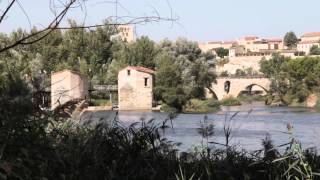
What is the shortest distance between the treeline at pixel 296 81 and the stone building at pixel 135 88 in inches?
573

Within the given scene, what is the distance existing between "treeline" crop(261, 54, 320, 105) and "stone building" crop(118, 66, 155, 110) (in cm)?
1454

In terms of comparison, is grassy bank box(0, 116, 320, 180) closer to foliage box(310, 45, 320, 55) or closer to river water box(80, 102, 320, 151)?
river water box(80, 102, 320, 151)

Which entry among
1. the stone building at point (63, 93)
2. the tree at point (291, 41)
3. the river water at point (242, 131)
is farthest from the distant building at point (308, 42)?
the stone building at point (63, 93)

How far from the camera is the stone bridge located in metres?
69.1

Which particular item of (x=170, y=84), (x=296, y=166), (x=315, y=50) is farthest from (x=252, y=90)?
(x=296, y=166)

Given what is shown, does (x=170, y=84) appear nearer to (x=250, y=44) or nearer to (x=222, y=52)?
(x=222, y=52)

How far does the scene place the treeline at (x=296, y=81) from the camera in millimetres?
59850

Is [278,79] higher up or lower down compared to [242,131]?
higher up

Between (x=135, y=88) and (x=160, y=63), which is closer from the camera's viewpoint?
A: (x=160, y=63)

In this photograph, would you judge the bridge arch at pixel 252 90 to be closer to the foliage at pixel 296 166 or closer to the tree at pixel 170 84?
the tree at pixel 170 84

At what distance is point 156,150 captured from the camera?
4023mm

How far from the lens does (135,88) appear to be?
5291 centimetres

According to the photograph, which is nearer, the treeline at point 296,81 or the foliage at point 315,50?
the treeline at point 296,81

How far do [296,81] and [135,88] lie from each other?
19.1m
